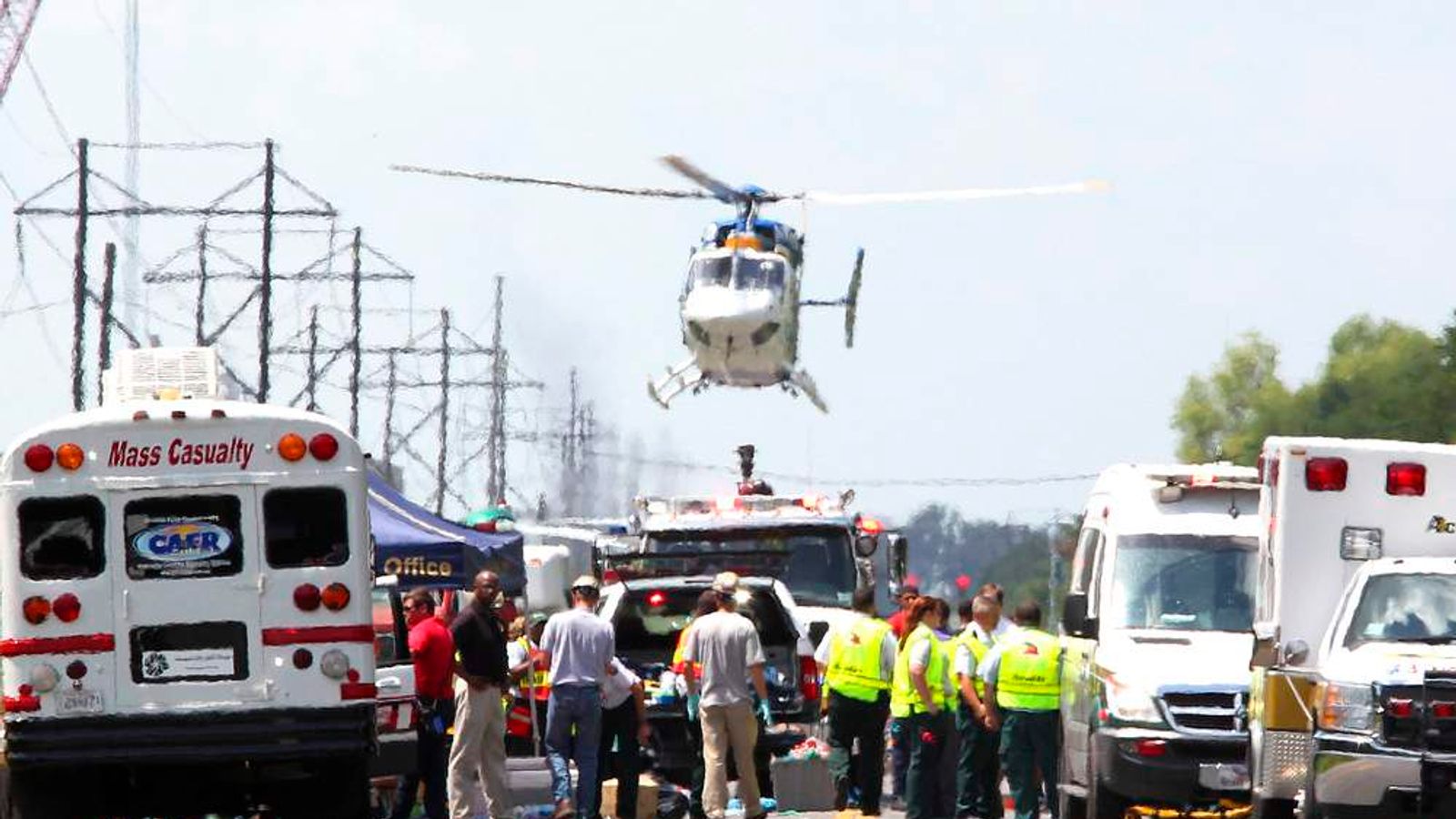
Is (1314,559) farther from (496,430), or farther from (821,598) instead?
(496,430)

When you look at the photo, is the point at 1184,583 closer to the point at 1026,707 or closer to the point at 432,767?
the point at 1026,707

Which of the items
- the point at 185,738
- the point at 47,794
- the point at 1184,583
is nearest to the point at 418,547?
the point at 1184,583

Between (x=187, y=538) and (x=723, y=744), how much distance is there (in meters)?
5.10

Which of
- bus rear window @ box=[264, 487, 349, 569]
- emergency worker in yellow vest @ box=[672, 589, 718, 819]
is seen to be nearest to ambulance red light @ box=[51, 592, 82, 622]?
bus rear window @ box=[264, 487, 349, 569]

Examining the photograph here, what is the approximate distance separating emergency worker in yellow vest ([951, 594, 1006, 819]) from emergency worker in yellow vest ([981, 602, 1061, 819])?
34cm

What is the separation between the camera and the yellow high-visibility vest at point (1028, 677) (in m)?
22.8

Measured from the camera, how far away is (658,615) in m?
27.0

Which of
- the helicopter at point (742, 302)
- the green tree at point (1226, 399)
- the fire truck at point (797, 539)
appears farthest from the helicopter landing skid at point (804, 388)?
the green tree at point (1226, 399)

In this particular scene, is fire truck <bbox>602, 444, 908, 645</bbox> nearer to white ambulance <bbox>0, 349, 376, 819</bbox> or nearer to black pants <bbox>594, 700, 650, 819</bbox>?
black pants <bbox>594, 700, 650, 819</bbox>

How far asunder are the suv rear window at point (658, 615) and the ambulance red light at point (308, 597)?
7.10 meters

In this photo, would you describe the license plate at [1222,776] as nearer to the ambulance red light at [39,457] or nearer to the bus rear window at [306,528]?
the bus rear window at [306,528]

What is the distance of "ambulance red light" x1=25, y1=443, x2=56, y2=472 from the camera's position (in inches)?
762

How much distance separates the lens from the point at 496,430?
346ft

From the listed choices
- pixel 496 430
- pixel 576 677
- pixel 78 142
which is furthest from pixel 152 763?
pixel 496 430
